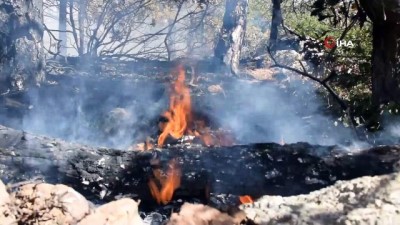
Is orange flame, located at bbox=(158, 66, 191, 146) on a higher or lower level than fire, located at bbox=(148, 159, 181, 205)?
higher

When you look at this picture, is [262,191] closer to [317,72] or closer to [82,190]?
[82,190]

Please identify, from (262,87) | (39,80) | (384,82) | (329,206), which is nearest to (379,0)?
(384,82)

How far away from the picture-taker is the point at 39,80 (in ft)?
26.6

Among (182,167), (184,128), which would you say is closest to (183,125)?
(184,128)

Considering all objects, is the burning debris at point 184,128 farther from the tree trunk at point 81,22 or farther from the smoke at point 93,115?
the tree trunk at point 81,22

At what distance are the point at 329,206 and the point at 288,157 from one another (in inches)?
44.6

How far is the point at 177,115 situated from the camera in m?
6.96

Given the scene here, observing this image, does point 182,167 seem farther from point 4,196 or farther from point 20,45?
point 20,45

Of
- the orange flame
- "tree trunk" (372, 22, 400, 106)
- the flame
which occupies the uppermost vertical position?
"tree trunk" (372, 22, 400, 106)

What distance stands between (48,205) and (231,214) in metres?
1.11

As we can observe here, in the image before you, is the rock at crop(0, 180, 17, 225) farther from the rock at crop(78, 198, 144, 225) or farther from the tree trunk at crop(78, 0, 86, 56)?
the tree trunk at crop(78, 0, 86, 56)

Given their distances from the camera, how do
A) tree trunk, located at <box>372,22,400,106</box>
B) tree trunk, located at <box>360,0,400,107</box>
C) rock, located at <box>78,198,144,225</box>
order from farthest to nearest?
tree trunk, located at <box>372,22,400,106</box>, tree trunk, located at <box>360,0,400,107</box>, rock, located at <box>78,198,144,225</box>

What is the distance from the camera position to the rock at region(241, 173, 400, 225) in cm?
278

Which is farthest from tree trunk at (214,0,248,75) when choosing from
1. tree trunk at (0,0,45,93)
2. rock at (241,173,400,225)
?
rock at (241,173,400,225)
